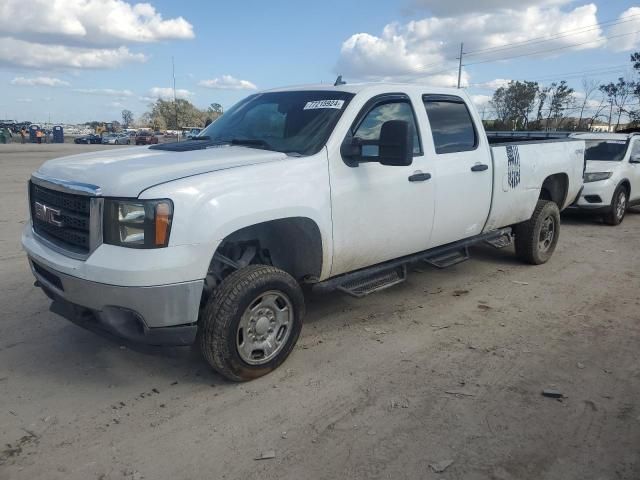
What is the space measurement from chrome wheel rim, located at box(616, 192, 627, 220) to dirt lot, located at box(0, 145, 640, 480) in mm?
5306

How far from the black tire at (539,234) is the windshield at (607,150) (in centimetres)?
442

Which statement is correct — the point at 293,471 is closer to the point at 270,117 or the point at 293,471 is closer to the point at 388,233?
the point at 388,233

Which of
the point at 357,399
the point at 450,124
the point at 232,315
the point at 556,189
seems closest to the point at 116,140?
the point at 556,189

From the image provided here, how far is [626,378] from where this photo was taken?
3.75m

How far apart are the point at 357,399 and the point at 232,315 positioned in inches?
38.3

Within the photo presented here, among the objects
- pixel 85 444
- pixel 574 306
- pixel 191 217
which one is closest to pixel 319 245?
pixel 191 217

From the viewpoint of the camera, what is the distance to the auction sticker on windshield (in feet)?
13.7

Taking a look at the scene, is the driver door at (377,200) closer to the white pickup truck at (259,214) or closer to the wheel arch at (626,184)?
the white pickup truck at (259,214)

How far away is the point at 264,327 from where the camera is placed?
367 cm

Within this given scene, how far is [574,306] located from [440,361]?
6.77 ft

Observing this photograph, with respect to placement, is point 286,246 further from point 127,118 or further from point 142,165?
point 127,118

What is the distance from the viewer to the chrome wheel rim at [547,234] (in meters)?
6.72

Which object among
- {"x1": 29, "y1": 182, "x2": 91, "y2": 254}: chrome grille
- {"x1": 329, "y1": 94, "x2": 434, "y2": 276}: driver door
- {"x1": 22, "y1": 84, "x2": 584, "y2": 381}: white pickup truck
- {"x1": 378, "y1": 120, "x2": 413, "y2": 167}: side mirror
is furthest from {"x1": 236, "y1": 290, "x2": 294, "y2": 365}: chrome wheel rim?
{"x1": 378, "y1": 120, "x2": 413, "y2": 167}: side mirror

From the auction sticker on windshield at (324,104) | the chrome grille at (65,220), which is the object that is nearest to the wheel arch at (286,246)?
the chrome grille at (65,220)
